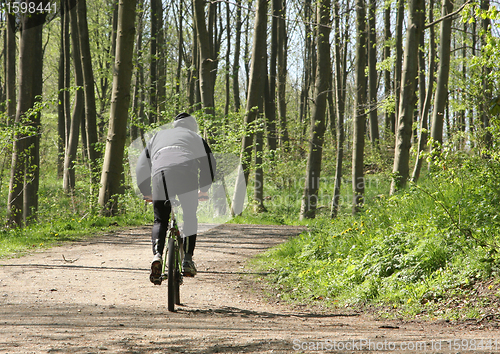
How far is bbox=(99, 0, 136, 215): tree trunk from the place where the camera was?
11.3 m

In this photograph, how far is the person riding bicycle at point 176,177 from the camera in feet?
14.5

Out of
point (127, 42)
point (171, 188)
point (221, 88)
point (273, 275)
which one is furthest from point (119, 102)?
point (221, 88)

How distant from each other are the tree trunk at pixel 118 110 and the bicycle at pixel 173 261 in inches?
283

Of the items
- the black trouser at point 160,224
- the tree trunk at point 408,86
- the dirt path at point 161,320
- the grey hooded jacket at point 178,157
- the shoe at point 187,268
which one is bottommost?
the dirt path at point 161,320

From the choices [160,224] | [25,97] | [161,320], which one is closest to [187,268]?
[160,224]

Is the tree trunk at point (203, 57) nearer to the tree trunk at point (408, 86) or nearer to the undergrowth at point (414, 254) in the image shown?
the tree trunk at point (408, 86)

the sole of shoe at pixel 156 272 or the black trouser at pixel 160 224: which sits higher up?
the black trouser at pixel 160 224

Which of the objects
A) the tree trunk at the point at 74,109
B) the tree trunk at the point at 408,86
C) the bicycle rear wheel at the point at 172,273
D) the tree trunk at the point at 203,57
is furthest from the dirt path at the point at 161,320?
the tree trunk at the point at 74,109

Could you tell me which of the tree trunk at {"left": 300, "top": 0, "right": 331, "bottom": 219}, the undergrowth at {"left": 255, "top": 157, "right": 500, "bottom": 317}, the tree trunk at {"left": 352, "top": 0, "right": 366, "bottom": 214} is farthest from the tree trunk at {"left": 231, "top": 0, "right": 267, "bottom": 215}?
the undergrowth at {"left": 255, "top": 157, "right": 500, "bottom": 317}

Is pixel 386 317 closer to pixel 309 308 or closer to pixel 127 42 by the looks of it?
pixel 309 308

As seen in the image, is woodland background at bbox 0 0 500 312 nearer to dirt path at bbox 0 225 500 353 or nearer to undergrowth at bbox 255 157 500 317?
undergrowth at bbox 255 157 500 317

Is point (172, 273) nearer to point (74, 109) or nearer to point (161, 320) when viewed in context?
point (161, 320)

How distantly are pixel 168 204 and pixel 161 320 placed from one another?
3.80 ft

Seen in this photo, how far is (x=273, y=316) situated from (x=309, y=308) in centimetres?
72
